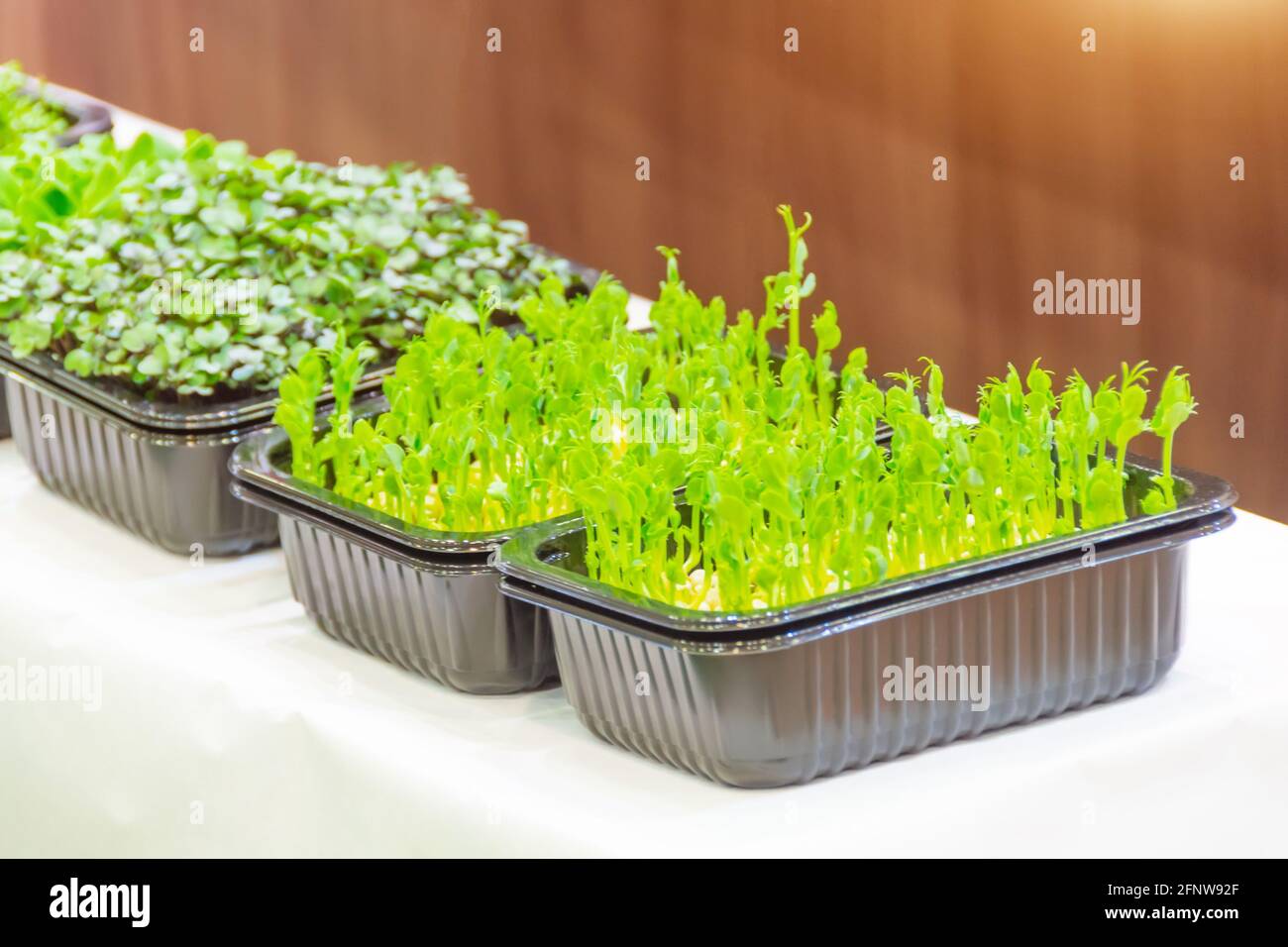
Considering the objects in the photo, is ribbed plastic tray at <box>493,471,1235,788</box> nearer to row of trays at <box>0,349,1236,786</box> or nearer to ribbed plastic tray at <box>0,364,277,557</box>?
row of trays at <box>0,349,1236,786</box>

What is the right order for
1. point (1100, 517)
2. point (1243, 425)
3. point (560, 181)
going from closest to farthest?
point (1100, 517) < point (1243, 425) < point (560, 181)

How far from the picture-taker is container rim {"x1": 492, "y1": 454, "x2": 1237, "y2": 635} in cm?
118

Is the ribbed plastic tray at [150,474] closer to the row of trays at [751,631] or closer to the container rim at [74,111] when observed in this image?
the row of trays at [751,631]

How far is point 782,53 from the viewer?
239cm

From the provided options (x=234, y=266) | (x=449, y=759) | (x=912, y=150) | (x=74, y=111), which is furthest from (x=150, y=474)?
(x=74, y=111)

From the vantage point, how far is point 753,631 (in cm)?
117

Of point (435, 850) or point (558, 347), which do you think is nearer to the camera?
point (435, 850)

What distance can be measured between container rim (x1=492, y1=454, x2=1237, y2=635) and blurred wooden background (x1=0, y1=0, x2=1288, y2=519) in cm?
66

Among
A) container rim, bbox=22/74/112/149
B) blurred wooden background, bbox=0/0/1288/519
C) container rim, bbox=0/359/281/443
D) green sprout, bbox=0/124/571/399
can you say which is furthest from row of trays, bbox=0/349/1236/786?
container rim, bbox=22/74/112/149

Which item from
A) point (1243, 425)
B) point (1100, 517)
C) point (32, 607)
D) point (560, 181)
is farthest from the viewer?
point (560, 181)
